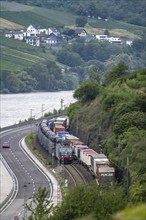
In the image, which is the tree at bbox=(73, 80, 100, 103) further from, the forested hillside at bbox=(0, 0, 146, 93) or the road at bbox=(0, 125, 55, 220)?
the forested hillside at bbox=(0, 0, 146, 93)

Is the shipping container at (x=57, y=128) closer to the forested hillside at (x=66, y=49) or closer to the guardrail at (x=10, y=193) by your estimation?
the guardrail at (x=10, y=193)

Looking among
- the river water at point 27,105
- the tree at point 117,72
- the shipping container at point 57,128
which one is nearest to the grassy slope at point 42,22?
the river water at point 27,105

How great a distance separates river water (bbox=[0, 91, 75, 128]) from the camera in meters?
73.7

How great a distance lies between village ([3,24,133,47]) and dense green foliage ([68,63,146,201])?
266 feet

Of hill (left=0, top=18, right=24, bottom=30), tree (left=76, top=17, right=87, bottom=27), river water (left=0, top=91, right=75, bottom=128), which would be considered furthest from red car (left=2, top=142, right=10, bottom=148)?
tree (left=76, top=17, right=87, bottom=27)

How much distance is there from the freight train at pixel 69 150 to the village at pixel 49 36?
86.0 meters

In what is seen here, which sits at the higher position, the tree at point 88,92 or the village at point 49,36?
the tree at point 88,92

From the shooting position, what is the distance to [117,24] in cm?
15825

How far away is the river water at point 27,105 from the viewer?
73688 millimetres

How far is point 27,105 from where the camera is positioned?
84.0 metres

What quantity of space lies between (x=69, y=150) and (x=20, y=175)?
2271 millimetres

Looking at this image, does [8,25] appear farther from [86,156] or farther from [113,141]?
[86,156]

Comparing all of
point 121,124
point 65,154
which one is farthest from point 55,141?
point 121,124

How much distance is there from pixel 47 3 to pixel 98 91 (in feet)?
390
